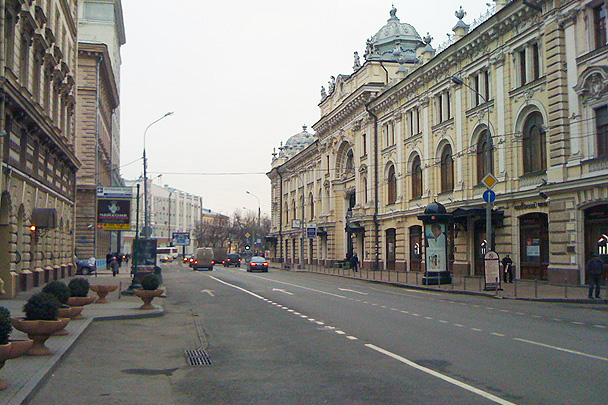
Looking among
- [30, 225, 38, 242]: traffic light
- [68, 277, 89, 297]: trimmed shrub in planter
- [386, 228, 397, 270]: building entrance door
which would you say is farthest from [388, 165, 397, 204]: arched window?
[68, 277, 89, 297]: trimmed shrub in planter

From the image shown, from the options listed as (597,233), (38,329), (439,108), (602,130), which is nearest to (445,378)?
(38,329)

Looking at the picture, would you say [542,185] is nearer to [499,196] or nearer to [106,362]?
[499,196]

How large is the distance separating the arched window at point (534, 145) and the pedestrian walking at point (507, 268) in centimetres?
449

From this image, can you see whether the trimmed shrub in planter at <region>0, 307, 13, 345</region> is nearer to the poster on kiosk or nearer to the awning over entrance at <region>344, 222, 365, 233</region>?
the poster on kiosk

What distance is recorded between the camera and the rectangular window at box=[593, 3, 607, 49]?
26.2 metres

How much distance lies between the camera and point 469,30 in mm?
37875

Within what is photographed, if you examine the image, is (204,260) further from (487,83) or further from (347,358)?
(347,358)

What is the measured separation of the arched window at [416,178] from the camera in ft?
148

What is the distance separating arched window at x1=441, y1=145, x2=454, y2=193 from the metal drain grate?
3027cm

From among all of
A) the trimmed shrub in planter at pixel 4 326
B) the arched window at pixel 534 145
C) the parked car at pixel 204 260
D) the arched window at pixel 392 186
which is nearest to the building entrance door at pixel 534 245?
the arched window at pixel 534 145

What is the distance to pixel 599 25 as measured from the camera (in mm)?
26578

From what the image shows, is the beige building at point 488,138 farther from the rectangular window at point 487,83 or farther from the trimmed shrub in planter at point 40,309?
the trimmed shrub in planter at point 40,309

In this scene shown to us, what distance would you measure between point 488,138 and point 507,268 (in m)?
7.03

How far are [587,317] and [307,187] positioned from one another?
61309 mm
